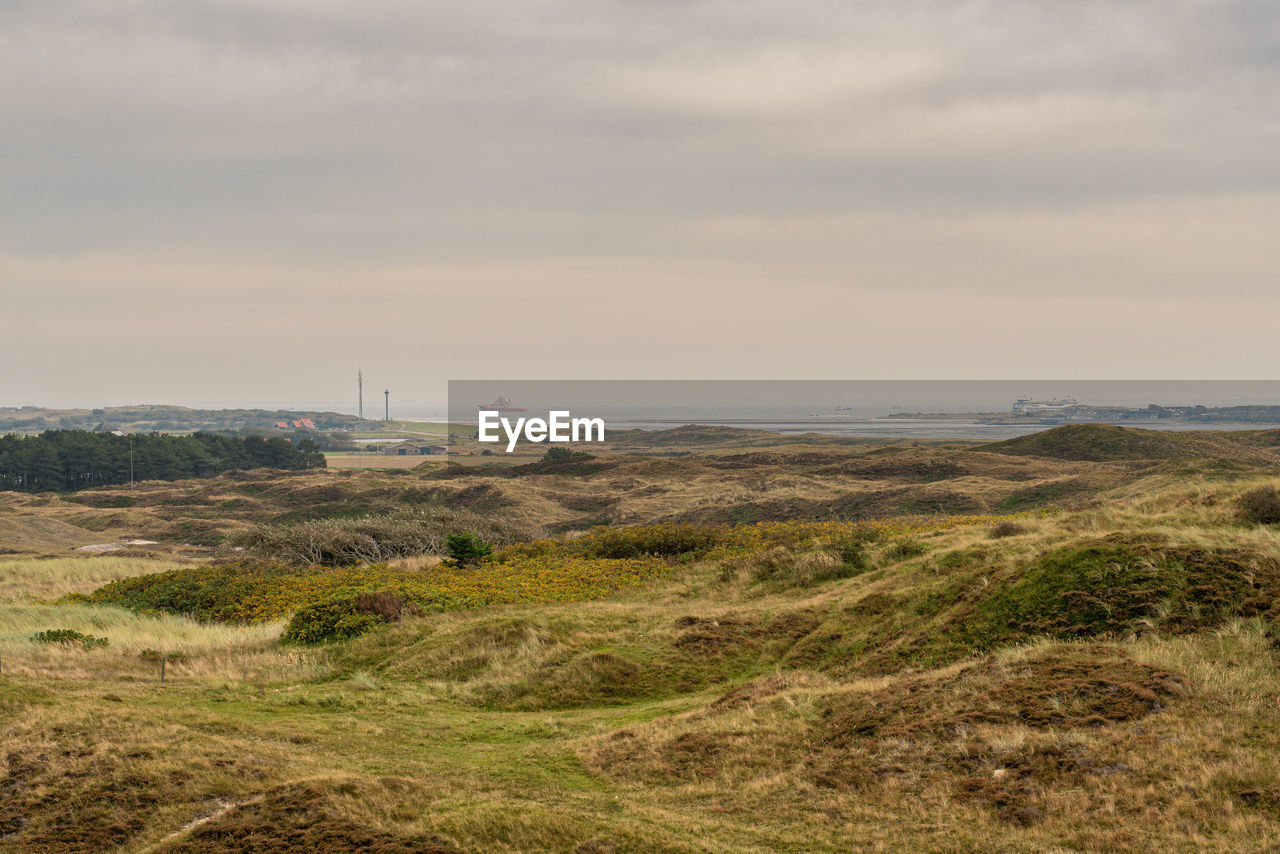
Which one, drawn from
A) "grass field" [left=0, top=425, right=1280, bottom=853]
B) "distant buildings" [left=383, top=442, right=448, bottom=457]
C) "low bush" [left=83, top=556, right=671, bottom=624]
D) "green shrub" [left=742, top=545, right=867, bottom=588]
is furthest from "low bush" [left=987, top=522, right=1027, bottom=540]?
"distant buildings" [left=383, top=442, right=448, bottom=457]

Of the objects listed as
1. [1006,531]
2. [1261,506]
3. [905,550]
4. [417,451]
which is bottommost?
[417,451]

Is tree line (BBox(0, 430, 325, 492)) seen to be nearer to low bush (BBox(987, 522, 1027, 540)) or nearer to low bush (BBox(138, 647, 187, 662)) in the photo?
low bush (BBox(138, 647, 187, 662))

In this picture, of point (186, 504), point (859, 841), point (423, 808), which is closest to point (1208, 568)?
point (859, 841)

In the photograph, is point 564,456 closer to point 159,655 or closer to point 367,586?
point 367,586

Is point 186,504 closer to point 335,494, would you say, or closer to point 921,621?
point 335,494

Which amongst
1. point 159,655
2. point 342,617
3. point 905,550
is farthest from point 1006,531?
point 159,655

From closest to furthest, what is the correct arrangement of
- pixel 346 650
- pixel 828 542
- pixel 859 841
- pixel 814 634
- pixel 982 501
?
pixel 859 841
pixel 814 634
pixel 346 650
pixel 828 542
pixel 982 501
